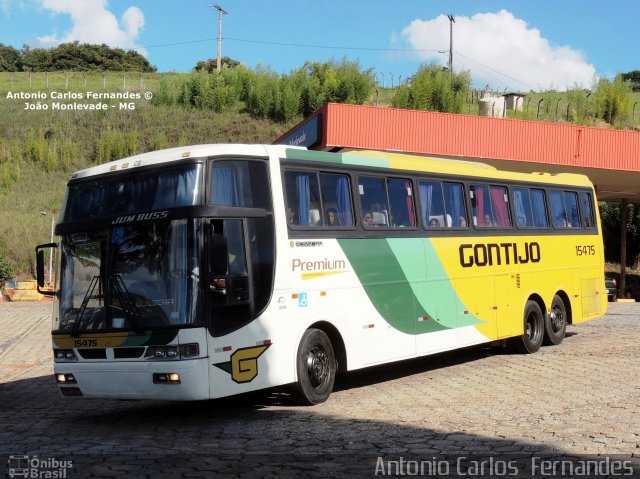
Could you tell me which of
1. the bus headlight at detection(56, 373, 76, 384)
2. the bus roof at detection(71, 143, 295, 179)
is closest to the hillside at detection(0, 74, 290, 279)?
the bus roof at detection(71, 143, 295, 179)

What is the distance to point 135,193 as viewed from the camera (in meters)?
10.0

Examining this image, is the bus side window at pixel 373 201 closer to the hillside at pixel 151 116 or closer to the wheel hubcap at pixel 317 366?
the wheel hubcap at pixel 317 366

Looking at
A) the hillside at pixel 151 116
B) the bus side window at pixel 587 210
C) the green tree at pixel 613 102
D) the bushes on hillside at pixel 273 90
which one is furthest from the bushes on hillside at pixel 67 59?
the bus side window at pixel 587 210

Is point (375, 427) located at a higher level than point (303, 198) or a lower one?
lower

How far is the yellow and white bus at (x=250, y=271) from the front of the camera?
9445 mm

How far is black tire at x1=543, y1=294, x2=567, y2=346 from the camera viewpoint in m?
16.6

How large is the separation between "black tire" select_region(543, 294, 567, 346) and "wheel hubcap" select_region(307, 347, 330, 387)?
6.80 meters

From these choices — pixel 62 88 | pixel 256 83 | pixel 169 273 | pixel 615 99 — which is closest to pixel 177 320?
pixel 169 273

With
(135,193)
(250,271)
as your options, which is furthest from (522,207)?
(135,193)

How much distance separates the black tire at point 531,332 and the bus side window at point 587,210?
2.92 meters

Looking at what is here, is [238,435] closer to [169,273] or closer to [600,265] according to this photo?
[169,273]

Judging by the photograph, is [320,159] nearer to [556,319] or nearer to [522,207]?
[522,207]

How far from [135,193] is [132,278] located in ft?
3.36

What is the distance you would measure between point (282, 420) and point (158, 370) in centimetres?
149
